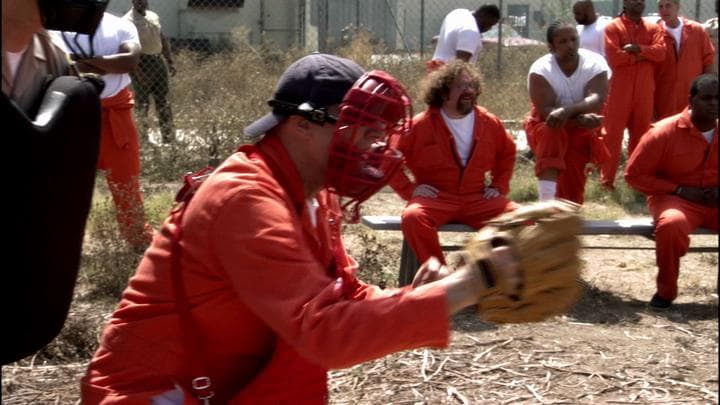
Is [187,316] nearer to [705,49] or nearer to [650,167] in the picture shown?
[650,167]

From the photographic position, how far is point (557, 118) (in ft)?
23.1

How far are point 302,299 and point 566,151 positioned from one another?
5214 millimetres

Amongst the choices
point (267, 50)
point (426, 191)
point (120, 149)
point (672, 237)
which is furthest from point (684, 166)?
point (267, 50)

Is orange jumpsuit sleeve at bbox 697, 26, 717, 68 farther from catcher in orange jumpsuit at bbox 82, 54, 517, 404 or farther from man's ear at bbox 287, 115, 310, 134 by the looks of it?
man's ear at bbox 287, 115, 310, 134

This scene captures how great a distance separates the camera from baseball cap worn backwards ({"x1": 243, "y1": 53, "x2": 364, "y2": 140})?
8.27 feet

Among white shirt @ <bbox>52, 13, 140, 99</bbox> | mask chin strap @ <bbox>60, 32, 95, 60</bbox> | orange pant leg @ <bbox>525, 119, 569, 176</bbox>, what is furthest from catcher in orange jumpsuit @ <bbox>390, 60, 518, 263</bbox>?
mask chin strap @ <bbox>60, 32, 95, 60</bbox>

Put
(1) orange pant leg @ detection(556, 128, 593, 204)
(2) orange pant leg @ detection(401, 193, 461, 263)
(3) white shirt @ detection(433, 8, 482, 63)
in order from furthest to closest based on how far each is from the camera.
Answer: (3) white shirt @ detection(433, 8, 482, 63)
(1) orange pant leg @ detection(556, 128, 593, 204)
(2) orange pant leg @ detection(401, 193, 461, 263)

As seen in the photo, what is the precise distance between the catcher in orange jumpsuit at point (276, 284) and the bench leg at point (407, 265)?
3.75 metres

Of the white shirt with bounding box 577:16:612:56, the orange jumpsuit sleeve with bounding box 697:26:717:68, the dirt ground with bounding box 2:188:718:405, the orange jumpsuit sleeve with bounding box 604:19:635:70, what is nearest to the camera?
the dirt ground with bounding box 2:188:718:405

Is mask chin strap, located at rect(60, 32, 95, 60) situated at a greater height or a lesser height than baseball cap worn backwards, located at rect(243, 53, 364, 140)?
lesser

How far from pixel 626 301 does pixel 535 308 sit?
445 cm

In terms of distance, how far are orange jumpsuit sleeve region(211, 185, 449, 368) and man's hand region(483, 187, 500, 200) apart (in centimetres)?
423

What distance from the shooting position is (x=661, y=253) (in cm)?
634

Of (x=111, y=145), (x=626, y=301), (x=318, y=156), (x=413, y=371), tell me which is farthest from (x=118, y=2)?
(x=318, y=156)
